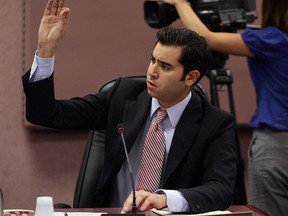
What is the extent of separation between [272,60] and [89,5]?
4.18 ft

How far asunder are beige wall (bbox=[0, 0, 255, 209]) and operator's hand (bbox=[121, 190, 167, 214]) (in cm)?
187

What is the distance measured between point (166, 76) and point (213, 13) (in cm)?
74

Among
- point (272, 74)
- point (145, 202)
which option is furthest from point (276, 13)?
point (145, 202)

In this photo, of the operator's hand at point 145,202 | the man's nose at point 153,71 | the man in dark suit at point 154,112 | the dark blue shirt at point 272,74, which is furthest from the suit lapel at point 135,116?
the dark blue shirt at point 272,74

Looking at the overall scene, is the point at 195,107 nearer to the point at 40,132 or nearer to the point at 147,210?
the point at 147,210

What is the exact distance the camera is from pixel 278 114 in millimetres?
2896

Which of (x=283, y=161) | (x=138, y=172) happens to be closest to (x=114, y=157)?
(x=138, y=172)

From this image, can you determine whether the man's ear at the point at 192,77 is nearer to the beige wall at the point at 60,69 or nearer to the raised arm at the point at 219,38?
the raised arm at the point at 219,38

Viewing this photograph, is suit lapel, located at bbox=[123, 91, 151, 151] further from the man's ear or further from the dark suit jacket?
the man's ear

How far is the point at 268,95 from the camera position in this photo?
2.92 metres

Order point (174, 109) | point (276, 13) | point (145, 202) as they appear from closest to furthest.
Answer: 1. point (145, 202)
2. point (174, 109)
3. point (276, 13)

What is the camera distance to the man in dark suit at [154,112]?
7.57 ft

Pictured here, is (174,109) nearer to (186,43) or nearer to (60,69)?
(186,43)

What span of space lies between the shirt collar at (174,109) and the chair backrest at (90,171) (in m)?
0.13
